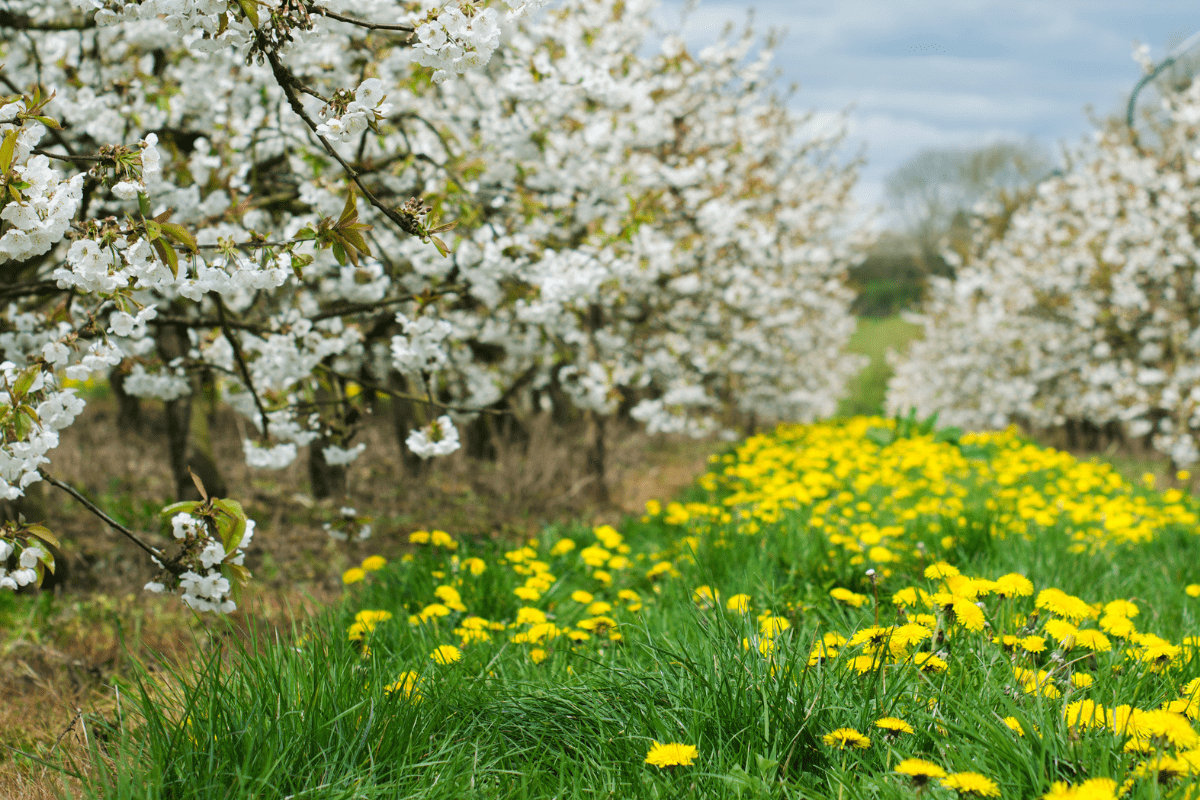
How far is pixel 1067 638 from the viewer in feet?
7.07

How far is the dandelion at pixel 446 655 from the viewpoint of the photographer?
2.47 m

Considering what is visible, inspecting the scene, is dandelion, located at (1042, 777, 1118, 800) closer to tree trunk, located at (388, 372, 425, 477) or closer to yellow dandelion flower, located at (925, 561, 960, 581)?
yellow dandelion flower, located at (925, 561, 960, 581)

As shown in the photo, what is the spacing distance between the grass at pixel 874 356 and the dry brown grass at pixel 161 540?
1901 centimetres

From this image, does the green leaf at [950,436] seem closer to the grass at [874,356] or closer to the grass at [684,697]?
the grass at [684,697]

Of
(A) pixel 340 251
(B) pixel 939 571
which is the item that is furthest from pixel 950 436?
(A) pixel 340 251

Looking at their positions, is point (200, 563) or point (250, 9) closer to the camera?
point (250, 9)

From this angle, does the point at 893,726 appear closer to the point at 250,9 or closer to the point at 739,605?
the point at 739,605

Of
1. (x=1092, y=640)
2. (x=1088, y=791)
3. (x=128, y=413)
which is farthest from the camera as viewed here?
(x=128, y=413)

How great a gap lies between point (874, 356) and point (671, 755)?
1433 inches

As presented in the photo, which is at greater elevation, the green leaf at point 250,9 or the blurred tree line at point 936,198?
the blurred tree line at point 936,198

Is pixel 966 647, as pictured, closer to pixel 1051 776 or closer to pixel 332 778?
pixel 1051 776

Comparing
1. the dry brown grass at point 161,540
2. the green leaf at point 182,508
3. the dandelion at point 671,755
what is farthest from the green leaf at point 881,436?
the green leaf at point 182,508

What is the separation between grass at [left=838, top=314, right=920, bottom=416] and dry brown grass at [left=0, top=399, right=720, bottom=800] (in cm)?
1901

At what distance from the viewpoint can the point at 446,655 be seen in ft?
8.28
